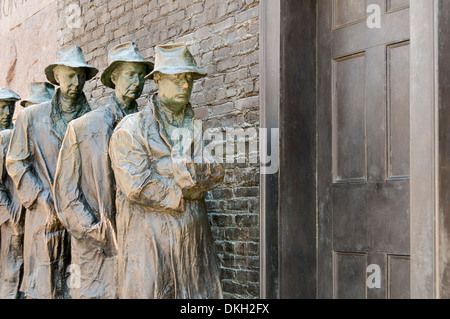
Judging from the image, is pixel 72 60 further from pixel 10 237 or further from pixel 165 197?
pixel 165 197

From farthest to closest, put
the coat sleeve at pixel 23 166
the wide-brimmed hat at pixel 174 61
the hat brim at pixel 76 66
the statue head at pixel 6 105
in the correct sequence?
the statue head at pixel 6 105
the coat sleeve at pixel 23 166
the hat brim at pixel 76 66
the wide-brimmed hat at pixel 174 61

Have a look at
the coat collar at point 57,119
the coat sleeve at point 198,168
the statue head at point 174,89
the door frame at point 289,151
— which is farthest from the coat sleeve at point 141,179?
the coat collar at point 57,119

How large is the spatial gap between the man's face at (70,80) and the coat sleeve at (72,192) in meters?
0.84

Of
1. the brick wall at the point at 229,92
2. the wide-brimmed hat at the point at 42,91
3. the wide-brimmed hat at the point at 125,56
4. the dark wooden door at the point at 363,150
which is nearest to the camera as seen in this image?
the dark wooden door at the point at 363,150

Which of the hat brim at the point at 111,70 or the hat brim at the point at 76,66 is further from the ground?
the hat brim at the point at 76,66

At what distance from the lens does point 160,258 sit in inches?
208

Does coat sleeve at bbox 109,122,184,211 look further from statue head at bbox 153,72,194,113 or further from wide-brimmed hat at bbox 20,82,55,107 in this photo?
wide-brimmed hat at bbox 20,82,55,107

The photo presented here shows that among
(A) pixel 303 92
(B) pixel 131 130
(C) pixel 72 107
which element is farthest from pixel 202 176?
(C) pixel 72 107

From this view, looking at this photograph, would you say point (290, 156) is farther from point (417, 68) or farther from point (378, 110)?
point (417, 68)

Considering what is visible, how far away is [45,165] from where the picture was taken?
725 centimetres

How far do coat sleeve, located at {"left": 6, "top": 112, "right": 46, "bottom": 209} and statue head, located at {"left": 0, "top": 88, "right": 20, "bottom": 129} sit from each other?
4.75 feet

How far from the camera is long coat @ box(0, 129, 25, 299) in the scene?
26.6 ft

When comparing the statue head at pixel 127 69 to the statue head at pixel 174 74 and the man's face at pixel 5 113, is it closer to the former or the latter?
the statue head at pixel 174 74

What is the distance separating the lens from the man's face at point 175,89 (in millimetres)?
5383
